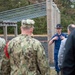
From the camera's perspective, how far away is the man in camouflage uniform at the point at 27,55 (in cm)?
571

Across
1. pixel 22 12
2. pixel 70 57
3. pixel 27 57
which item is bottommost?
pixel 22 12

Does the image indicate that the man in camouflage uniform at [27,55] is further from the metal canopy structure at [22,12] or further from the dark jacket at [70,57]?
the metal canopy structure at [22,12]

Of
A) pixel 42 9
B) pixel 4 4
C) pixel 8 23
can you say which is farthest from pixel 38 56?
pixel 4 4

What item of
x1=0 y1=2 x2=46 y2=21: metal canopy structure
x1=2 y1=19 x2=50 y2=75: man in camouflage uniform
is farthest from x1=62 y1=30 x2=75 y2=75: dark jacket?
x1=0 y1=2 x2=46 y2=21: metal canopy structure

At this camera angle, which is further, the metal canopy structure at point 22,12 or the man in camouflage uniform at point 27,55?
the metal canopy structure at point 22,12

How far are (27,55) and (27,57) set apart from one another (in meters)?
0.03

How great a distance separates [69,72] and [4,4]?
42.8m

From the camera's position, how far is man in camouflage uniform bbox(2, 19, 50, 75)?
18.7ft

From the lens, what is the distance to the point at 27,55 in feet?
18.8

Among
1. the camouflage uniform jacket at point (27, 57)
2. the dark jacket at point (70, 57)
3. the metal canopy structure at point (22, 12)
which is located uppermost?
the dark jacket at point (70, 57)

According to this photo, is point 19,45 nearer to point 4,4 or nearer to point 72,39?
point 72,39

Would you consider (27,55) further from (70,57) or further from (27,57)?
(70,57)

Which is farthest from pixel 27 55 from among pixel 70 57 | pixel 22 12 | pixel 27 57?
pixel 22 12

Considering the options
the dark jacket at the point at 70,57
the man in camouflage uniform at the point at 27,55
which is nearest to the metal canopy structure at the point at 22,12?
the man in camouflage uniform at the point at 27,55
